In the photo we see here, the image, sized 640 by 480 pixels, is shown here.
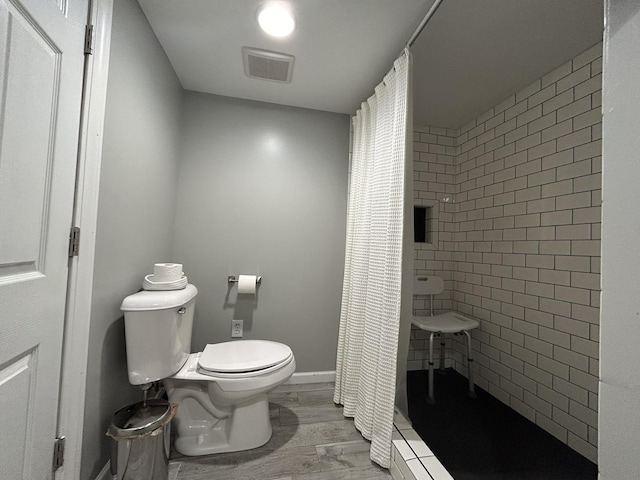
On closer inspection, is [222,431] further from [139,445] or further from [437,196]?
[437,196]

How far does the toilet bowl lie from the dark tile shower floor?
93 cm

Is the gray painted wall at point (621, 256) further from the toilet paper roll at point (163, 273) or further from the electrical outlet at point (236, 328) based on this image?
the electrical outlet at point (236, 328)

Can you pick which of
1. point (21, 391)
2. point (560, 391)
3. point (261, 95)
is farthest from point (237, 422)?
point (261, 95)

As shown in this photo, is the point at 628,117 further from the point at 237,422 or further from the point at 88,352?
the point at 237,422

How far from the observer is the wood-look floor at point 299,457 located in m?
1.19

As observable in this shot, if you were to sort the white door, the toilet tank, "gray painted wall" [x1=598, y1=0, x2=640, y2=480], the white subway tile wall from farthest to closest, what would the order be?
the white subway tile wall < the toilet tank < the white door < "gray painted wall" [x1=598, y1=0, x2=640, y2=480]

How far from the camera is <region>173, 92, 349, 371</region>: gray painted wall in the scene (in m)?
1.87

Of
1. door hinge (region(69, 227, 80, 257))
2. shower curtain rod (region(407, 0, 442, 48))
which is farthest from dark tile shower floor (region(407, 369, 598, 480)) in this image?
shower curtain rod (region(407, 0, 442, 48))

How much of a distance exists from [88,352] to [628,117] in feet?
5.33

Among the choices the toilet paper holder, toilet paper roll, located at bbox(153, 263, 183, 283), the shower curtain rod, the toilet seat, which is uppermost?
the shower curtain rod

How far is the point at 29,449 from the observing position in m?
0.74

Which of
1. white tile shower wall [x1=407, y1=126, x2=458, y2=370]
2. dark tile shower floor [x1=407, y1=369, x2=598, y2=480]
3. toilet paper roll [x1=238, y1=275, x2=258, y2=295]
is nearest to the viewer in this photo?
dark tile shower floor [x1=407, y1=369, x2=598, y2=480]

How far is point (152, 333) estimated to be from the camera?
114 cm

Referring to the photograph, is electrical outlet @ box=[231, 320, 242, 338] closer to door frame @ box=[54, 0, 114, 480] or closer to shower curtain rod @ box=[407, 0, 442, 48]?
door frame @ box=[54, 0, 114, 480]
